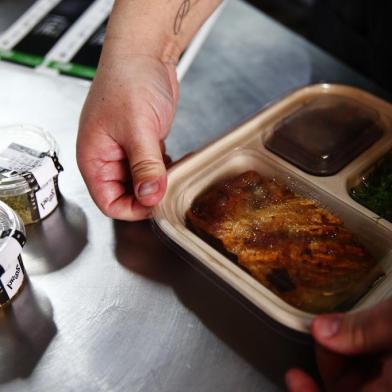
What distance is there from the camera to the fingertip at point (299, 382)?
835 millimetres

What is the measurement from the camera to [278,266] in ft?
3.25

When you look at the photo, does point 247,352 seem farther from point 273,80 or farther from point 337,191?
point 273,80

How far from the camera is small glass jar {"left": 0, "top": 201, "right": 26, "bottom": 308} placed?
0.92m

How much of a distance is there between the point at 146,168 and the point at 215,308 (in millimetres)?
305

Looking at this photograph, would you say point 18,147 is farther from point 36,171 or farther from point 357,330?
point 357,330

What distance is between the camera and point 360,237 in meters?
1.08

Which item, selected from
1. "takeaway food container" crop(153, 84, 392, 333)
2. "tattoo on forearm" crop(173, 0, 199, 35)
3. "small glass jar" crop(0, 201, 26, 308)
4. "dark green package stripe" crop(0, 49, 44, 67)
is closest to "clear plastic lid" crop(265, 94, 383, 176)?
"takeaway food container" crop(153, 84, 392, 333)

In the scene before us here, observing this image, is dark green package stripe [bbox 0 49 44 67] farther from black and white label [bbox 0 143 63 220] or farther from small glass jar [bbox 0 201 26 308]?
small glass jar [bbox 0 201 26 308]

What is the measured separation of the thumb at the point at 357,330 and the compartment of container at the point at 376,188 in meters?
0.36

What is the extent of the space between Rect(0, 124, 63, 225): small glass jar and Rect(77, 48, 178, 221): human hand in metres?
0.08

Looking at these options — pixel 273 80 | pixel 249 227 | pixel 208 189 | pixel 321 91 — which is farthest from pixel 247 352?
pixel 273 80

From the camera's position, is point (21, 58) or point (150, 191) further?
point (21, 58)

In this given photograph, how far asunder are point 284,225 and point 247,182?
14cm

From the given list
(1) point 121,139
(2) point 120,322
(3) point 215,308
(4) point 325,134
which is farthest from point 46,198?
(4) point 325,134
